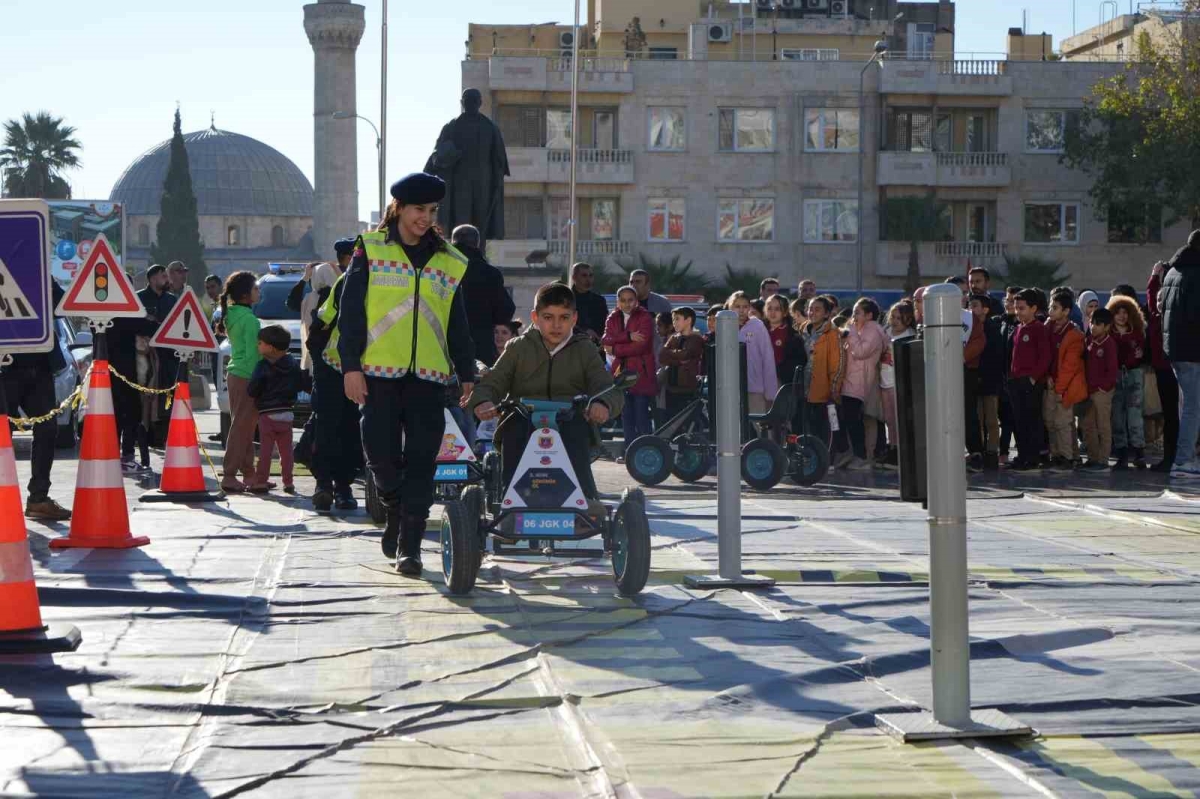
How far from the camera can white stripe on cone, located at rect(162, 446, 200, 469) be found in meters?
14.3

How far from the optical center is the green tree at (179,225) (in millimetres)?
140875

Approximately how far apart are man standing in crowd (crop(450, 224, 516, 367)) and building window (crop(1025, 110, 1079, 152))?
50.8 m

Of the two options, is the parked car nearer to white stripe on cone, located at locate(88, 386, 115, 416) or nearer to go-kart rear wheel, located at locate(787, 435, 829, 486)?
go-kart rear wheel, located at locate(787, 435, 829, 486)

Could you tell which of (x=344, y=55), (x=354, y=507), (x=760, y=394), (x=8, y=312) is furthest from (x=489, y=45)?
(x=8, y=312)

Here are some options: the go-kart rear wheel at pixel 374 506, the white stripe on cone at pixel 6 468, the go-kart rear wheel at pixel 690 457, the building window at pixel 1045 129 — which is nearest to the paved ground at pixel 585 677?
the white stripe on cone at pixel 6 468

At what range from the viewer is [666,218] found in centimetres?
6106

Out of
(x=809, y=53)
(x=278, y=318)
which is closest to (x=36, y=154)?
(x=809, y=53)

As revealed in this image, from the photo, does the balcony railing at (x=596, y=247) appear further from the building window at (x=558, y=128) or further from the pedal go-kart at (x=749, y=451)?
the pedal go-kart at (x=749, y=451)

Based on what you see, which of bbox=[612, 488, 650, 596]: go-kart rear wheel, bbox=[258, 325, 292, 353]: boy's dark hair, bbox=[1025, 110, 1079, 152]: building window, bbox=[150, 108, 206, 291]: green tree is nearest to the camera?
bbox=[612, 488, 650, 596]: go-kart rear wheel

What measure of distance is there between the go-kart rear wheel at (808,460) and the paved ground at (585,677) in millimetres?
5957

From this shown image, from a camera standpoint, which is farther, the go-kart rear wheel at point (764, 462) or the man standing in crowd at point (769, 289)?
the man standing in crowd at point (769, 289)

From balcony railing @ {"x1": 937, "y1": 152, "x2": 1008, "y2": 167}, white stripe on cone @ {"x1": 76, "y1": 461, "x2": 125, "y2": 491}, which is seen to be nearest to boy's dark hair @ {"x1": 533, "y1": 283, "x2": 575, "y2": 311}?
white stripe on cone @ {"x1": 76, "y1": 461, "x2": 125, "y2": 491}

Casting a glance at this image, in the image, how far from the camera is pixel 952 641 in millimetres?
5715

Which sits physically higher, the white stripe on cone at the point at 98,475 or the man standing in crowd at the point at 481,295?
the man standing in crowd at the point at 481,295
